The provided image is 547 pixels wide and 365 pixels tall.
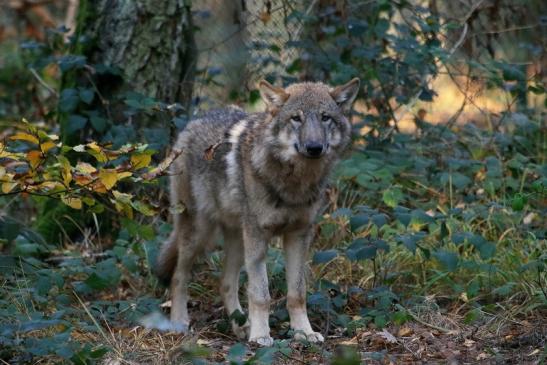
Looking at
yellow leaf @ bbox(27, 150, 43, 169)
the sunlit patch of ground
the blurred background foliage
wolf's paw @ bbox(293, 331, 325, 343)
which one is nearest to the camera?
yellow leaf @ bbox(27, 150, 43, 169)

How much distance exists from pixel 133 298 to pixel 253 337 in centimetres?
137

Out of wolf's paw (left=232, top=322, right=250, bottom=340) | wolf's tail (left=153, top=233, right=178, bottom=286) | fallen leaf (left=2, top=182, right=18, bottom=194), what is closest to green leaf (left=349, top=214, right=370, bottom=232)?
wolf's paw (left=232, top=322, right=250, bottom=340)

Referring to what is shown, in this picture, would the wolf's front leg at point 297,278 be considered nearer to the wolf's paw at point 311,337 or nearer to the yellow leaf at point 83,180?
the wolf's paw at point 311,337

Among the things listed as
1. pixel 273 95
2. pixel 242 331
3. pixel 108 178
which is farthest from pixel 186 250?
pixel 108 178

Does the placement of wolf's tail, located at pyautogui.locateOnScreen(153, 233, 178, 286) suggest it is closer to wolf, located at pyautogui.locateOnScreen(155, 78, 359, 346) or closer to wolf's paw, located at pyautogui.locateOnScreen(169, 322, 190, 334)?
wolf, located at pyautogui.locateOnScreen(155, 78, 359, 346)

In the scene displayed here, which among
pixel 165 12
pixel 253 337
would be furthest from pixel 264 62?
pixel 253 337

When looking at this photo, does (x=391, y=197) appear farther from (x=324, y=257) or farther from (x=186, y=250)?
(x=186, y=250)

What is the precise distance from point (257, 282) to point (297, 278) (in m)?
0.27

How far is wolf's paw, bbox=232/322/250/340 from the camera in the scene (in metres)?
5.78

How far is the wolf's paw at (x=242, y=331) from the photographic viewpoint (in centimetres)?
578

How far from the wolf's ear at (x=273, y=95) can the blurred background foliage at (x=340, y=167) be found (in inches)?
35.3

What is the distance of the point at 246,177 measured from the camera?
574cm

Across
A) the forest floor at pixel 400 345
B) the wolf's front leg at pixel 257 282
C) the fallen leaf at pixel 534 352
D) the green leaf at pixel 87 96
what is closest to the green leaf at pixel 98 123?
the green leaf at pixel 87 96

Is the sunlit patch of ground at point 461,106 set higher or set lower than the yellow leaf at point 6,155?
lower
